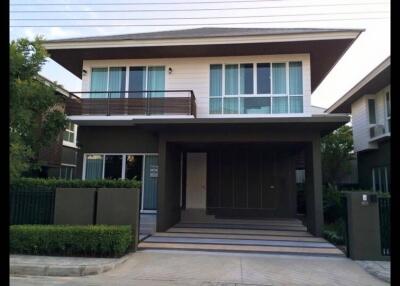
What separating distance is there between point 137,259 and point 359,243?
5.66 meters

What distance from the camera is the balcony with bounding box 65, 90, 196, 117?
48.4ft

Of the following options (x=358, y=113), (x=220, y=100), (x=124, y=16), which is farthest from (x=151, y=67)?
(x=358, y=113)

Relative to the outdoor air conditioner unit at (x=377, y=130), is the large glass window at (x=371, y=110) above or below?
above

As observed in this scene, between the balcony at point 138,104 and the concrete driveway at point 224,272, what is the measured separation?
280 inches

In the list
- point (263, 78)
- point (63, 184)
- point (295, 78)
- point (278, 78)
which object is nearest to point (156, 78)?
point (263, 78)

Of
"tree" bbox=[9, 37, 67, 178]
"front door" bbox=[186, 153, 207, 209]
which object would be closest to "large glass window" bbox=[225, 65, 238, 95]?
"front door" bbox=[186, 153, 207, 209]

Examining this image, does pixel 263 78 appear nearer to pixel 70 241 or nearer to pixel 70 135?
pixel 70 241

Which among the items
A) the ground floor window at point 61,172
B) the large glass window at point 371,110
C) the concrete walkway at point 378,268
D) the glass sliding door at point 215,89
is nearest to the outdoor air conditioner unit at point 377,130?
the large glass window at point 371,110

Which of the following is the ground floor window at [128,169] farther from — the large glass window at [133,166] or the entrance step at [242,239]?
the entrance step at [242,239]

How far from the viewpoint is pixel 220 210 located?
16.8 meters

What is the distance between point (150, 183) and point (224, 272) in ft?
25.0

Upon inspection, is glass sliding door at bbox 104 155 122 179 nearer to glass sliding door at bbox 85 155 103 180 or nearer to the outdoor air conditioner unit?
glass sliding door at bbox 85 155 103 180

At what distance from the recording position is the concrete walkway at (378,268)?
7362mm
